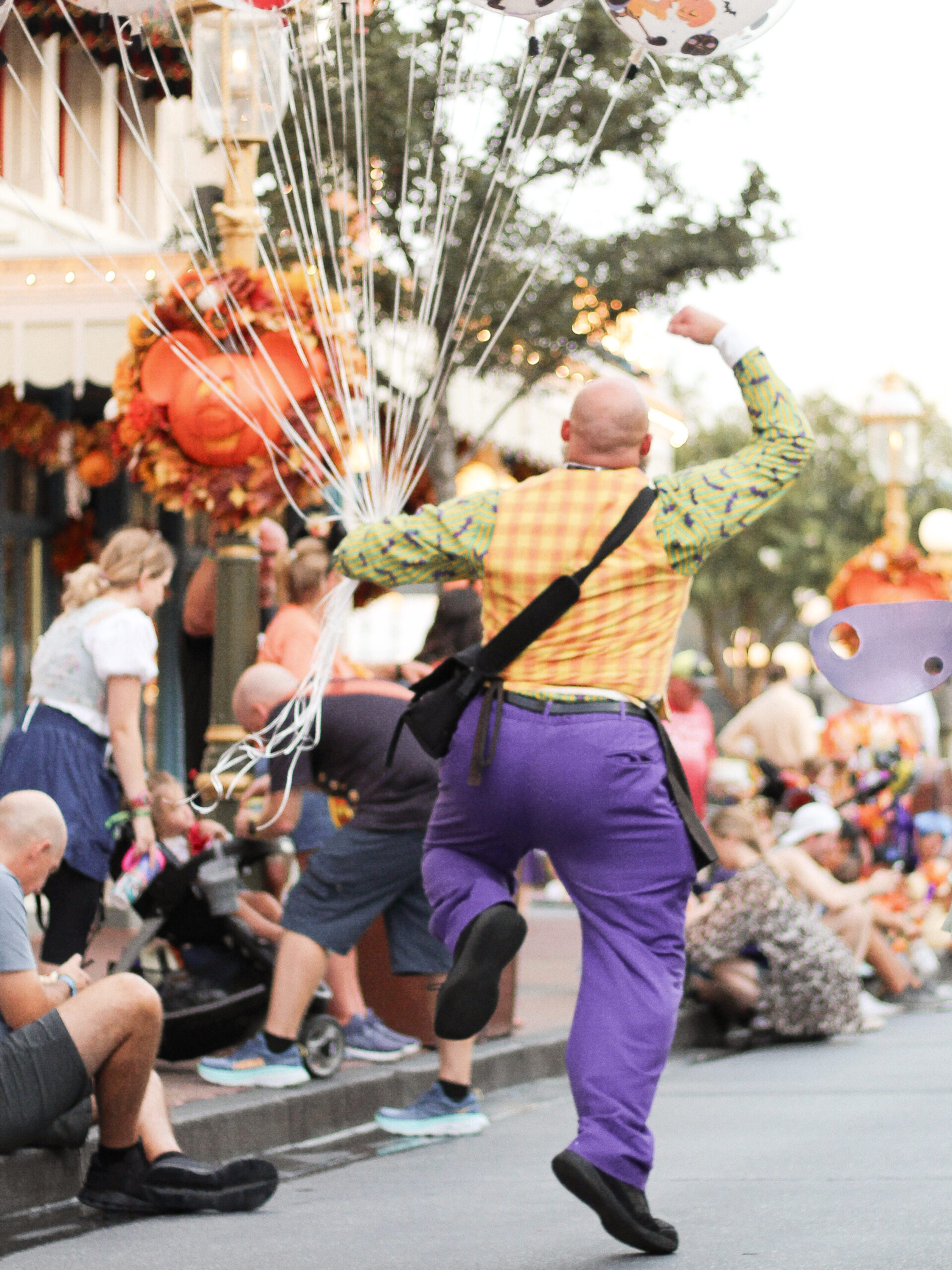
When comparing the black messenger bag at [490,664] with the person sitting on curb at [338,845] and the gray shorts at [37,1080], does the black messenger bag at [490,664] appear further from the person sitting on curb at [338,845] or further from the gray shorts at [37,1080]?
the person sitting on curb at [338,845]

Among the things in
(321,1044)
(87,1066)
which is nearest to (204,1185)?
(87,1066)

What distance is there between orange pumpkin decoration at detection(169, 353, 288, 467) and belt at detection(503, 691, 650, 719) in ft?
10.6

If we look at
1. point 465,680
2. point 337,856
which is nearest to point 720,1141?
point 337,856

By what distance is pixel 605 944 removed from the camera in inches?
178

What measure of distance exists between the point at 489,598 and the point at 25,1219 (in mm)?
2011

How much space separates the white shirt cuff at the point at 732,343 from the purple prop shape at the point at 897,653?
2.53ft

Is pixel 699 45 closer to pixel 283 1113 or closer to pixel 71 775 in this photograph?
pixel 71 775

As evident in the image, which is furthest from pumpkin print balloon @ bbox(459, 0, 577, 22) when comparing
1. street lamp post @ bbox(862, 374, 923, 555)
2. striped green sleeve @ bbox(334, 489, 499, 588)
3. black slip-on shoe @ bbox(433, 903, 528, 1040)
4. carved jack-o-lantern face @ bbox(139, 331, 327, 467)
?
street lamp post @ bbox(862, 374, 923, 555)

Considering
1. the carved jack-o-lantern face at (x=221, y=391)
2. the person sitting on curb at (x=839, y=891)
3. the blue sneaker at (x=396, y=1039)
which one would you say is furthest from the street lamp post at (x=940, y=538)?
the blue sneaker at (x=396, y=1039)

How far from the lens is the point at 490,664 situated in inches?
182

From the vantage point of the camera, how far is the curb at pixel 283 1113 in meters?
5.38

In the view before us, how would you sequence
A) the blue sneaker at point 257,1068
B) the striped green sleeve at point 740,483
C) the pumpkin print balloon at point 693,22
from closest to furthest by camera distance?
the striped green sleeve at point 740,483, the pumpkin print balloon at point 693,22, the blue sneaker at point 257,1068

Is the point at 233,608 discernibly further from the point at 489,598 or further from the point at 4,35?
the point at 4,35

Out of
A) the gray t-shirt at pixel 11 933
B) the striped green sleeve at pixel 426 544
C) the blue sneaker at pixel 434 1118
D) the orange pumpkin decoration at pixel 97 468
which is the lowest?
the blue sneaker at pixel 434 1118
